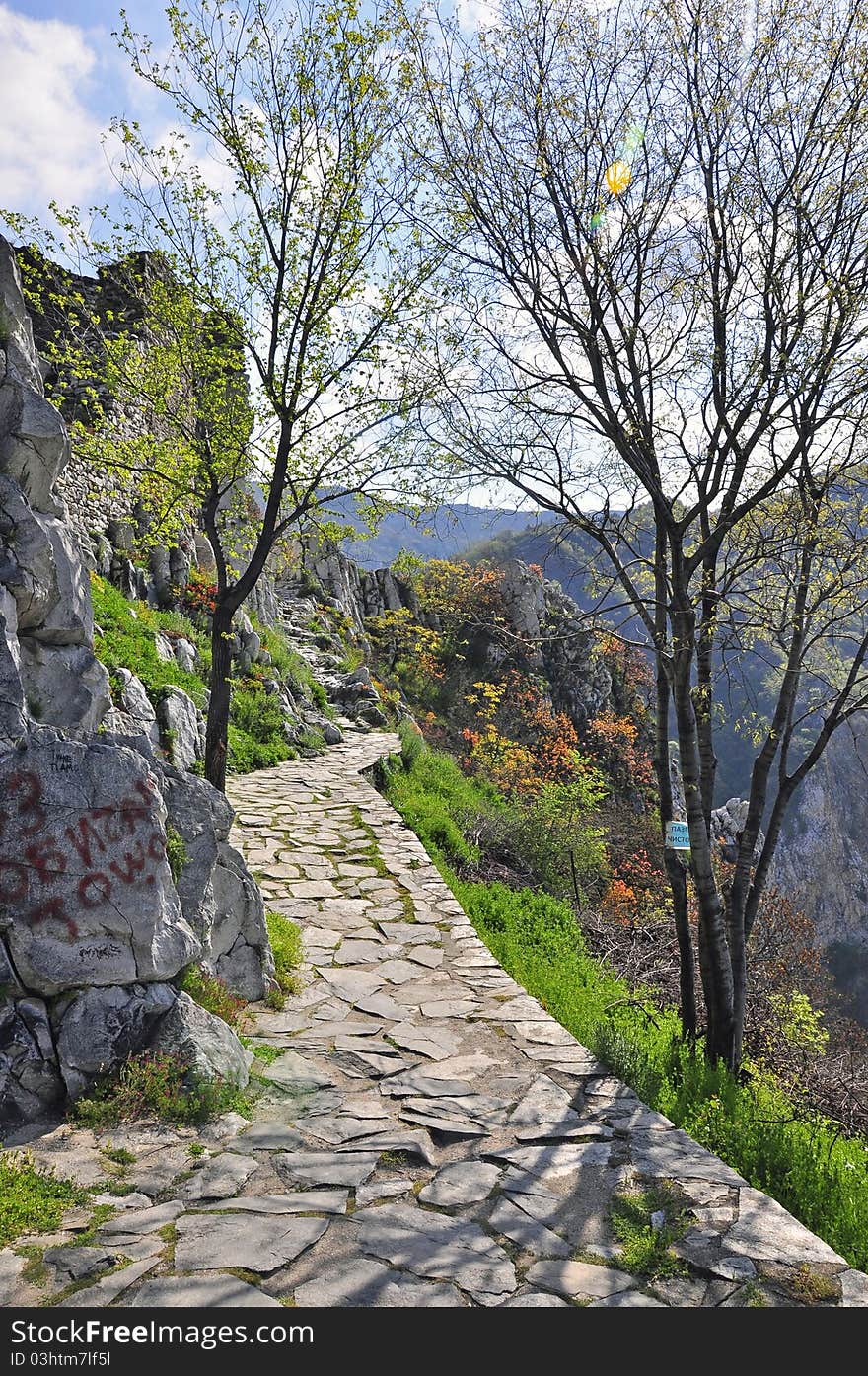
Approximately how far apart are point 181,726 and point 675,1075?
269 inches

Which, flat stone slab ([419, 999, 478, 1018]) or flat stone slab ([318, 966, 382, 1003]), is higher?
flat stone slab ([318, 966, 382, 1003])

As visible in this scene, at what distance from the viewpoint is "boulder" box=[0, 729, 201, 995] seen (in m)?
3.48

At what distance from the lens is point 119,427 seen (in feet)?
31.4

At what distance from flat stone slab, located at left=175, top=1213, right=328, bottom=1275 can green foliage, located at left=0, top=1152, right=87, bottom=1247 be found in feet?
1.40

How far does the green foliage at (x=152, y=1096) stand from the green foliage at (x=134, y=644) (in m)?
5.81

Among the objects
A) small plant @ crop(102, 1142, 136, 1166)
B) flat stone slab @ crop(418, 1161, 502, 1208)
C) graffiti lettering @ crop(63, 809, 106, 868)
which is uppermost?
graffiti lettering @ crop(63, 809, 106, 868)

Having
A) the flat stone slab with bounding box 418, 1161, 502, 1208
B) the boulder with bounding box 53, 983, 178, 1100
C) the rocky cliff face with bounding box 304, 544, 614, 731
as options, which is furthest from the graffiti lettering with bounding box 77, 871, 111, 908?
the rocky cliff face with bounding box 304, 544, 614, 731

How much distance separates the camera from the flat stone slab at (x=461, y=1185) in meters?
3.19

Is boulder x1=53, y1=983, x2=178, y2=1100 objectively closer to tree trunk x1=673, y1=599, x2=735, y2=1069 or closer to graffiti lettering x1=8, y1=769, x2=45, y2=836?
graffiti lettering x1=8, y1=769, x2=45, y2=836

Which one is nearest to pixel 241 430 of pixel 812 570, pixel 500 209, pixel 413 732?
pixel 500 209

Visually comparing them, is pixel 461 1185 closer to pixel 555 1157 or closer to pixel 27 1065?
pixel 555 1157

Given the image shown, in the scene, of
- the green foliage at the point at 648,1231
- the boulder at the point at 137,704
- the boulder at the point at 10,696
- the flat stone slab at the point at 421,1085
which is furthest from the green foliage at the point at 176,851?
the boulder at the point at 137,704

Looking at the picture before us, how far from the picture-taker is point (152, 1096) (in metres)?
3.44

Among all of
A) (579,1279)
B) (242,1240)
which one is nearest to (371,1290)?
(242,1240)
